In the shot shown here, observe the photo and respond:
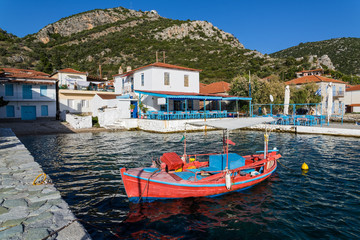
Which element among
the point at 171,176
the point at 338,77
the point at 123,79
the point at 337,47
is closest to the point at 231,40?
the point at 337,47

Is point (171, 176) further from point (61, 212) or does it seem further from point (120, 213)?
point (61, 212)

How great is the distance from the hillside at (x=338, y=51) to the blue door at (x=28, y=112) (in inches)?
3844

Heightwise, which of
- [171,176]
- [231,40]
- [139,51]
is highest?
[231,40]

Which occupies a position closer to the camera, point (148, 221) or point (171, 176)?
point (148, 221)

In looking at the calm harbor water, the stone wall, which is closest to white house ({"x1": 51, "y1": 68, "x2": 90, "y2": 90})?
the stone wall

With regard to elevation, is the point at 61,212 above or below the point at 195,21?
below

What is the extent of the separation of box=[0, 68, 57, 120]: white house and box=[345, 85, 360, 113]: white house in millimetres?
61316

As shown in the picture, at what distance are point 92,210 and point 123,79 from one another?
32.9 meters

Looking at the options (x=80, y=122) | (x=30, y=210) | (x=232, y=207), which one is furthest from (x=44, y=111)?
(x=232, y=207)

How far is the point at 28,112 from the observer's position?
107ft

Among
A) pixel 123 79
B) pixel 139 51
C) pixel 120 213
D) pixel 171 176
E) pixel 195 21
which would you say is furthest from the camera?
pixel 195 21

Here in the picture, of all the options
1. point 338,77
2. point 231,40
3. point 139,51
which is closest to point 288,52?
point 231,40

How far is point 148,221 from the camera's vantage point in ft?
21.6

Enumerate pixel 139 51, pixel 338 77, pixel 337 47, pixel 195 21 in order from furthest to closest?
pixel 195 21 → pixel 337 47 → pixel 139 51 → pixel 338 77
